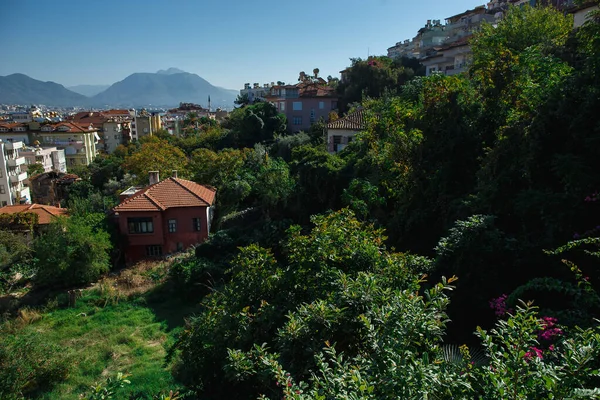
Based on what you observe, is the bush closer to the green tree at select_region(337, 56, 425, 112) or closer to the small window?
the small window

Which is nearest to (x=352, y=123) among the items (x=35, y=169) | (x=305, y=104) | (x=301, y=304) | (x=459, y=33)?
(x=305, y=104)

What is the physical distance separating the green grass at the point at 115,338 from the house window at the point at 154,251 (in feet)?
20.4

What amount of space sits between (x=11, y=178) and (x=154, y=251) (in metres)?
39.0

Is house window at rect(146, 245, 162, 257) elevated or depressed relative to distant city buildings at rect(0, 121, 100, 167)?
depressed

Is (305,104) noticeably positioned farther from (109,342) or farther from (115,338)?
(109,342)

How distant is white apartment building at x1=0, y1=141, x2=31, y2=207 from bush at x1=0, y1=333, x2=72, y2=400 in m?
46.5

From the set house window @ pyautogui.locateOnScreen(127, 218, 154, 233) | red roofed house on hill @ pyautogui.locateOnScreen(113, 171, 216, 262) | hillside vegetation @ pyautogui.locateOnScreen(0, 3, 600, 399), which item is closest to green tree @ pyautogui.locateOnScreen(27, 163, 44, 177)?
red roofed house on hill @ pyautogui.locateOnScreen(113, 171, 216, 262)

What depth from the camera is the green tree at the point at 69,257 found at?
22.4 metres

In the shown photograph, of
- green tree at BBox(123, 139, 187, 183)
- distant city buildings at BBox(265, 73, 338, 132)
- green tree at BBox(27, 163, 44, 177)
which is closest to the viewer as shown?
green tree at BBox(123, 139, 187, 183)

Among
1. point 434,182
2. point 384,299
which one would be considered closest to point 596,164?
point 434,182

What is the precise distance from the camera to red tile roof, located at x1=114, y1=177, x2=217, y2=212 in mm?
26234

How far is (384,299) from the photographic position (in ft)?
18.2

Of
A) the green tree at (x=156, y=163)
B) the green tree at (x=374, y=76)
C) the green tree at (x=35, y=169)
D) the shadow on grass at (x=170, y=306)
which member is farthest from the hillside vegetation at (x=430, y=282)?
the green tree at (x=35, y=169)

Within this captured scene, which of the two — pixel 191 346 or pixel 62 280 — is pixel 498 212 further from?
pixel 62 280
